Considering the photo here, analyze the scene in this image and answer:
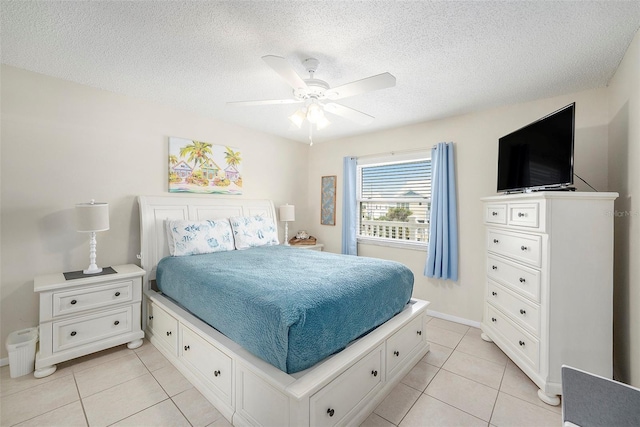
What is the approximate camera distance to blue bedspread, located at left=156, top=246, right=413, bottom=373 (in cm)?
148

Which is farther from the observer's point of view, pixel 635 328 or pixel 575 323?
pixel 575 323

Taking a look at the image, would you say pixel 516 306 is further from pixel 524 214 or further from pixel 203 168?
pixel 203 168

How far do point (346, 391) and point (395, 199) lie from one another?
2.85m

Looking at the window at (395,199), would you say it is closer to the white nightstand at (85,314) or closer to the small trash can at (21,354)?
the white nightstand at (85,314)

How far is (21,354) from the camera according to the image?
2.12m

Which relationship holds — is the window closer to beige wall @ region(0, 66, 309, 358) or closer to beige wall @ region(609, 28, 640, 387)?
beige wall @ region(609, 28, 640, 387)

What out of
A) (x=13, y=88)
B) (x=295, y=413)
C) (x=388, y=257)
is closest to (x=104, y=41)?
(x=13, y=88)

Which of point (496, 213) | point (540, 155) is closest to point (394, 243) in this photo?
point (496, 213)

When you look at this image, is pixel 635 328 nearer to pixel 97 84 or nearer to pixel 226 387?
pixel 226 387

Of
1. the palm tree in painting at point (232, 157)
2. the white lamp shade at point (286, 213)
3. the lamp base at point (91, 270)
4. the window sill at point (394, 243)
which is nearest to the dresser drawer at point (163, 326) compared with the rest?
the lamp base at point (91, 270)

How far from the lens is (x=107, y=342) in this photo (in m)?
2.41

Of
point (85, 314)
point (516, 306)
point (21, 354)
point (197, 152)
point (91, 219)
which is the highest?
point (197, 152)

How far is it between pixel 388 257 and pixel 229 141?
278 cm

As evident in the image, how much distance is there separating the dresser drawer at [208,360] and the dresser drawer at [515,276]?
2.20 meters
